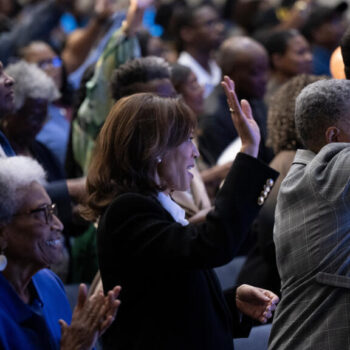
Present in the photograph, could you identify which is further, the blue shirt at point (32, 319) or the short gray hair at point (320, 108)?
the short gray hair at point (320, 108)

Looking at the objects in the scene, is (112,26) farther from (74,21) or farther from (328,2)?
(328,2)

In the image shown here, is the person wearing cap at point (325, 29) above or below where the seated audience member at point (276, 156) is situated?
below

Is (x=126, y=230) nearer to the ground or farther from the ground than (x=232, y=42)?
farther from the ground

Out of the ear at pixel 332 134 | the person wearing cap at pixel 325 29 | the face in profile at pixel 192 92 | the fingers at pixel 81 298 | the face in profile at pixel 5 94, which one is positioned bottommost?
the person wearing cap at pixel 325 29

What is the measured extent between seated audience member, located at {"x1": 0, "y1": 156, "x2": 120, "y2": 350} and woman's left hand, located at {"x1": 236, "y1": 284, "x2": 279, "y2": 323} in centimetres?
53

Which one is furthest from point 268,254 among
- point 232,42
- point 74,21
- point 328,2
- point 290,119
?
point 328,2

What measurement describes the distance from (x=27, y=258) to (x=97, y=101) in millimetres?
1679

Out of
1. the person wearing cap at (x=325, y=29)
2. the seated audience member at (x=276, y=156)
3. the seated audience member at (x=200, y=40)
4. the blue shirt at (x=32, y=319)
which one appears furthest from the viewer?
the person wearing cap at (x=325, y=29)

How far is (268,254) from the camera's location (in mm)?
3268

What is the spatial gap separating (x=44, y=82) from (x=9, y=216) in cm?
161

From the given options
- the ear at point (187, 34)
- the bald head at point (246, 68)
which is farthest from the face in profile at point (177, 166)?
the ear at point (187, 34)

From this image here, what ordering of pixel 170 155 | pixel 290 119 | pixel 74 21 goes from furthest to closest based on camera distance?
pixel 74 21, pixel 290 119, pixel 170 155

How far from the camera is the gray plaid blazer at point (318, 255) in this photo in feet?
6.90

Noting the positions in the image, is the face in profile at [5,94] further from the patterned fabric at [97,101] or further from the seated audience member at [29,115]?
the patterned fabric at [97,101]
